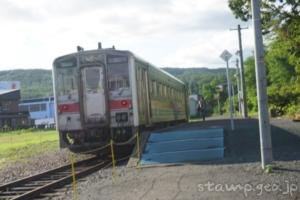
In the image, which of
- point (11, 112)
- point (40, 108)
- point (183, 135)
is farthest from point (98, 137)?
point (40, 108)

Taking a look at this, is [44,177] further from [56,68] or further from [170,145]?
[56,68]

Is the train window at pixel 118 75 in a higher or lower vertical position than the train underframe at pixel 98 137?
higher

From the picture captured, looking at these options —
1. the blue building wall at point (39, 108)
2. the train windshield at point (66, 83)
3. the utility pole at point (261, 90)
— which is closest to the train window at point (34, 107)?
the blue building wall at point (39, 108)

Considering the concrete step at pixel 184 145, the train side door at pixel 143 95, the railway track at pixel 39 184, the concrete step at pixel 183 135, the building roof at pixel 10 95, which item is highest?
the building roof at pixel 10 95

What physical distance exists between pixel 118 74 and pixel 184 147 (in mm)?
3904

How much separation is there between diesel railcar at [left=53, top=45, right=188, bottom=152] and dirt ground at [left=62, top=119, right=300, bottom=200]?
3.94m

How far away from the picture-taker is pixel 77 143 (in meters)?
21.0

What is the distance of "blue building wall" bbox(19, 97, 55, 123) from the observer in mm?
119562

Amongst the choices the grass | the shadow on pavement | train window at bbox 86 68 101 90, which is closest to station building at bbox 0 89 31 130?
the grass

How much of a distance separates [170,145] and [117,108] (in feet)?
9.27

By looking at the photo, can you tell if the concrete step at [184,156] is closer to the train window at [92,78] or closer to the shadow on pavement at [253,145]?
the shadow on pavement at [253,145]

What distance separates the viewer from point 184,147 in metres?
17.9

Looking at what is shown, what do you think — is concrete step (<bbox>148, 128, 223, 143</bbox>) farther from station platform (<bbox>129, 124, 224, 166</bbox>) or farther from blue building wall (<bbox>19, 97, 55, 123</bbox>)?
blue building wall (<bbox>19, 97, 55, 123</bbox>)

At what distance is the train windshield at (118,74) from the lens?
20.2m
